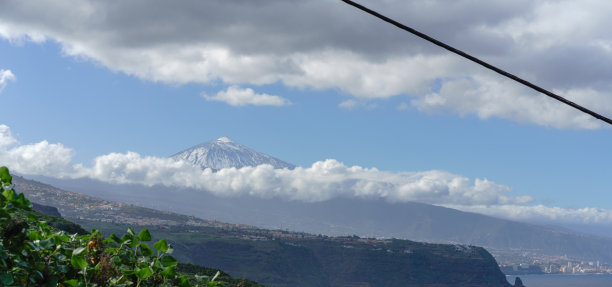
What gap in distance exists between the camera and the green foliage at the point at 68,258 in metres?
4.08

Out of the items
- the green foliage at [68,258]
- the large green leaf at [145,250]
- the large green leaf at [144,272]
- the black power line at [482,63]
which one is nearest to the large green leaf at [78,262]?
the green foliage at [68,258]

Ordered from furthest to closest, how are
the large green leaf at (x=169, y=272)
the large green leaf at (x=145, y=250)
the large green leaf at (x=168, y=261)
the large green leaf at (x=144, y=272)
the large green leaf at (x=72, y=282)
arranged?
the large green leaf at (x=145, y=250)
the large green leaf at (x=168, y=261)
the large green leaf at (x=169, y=272)
the large green leaf at (x=144, y=272)
the large green leaf at (x=72, y=282)

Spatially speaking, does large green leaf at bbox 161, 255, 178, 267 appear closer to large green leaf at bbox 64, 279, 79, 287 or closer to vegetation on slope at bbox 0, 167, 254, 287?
vegetation on slope at bbox 0, 167, 254, 287

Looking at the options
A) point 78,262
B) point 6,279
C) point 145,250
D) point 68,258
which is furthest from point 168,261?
point 6,279

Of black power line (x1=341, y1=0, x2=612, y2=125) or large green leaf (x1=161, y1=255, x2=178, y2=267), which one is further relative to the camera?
large green leaf (x1=161, y1=255, x2=178, y2=267)

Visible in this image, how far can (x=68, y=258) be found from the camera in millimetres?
4453

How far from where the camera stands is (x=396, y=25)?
3988 mm

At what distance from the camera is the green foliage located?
4.08 m

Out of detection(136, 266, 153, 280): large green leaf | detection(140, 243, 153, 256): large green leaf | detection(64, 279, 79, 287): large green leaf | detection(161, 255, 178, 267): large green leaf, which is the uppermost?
detection(140, 243, 153, 256): large green leaf

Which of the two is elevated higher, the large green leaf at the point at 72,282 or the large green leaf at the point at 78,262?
the large green leaf at the point at 78,262

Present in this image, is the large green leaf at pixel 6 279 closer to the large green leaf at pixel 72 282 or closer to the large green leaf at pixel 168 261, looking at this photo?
the large green leaf at pixel 72 282

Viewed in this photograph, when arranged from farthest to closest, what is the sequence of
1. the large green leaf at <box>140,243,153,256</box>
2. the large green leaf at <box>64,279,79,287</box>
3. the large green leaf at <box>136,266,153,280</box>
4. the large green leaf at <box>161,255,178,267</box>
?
the large green leaf at <box>140,243,153,256</box>
the large green leaf at <box>161,255,178,267</box>
the large green leaf at <box>136,266,153,280</box>
the large green leaf at <box>64,279,79,287</box>

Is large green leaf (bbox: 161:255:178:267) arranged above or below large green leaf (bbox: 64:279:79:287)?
above

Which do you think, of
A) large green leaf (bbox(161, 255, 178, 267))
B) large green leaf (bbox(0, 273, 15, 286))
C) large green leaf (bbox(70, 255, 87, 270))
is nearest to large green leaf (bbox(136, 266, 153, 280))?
large green leaf (bbox(161, 255, 178, 267))
